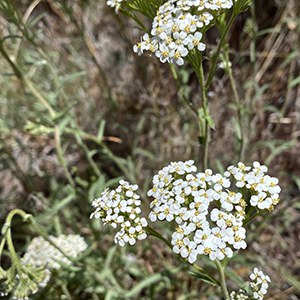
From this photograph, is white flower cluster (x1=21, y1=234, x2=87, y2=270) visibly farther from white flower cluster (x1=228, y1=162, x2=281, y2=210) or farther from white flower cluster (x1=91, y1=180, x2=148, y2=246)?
white flower cluster (x1=228, y1=162, x2=281, y2=210)

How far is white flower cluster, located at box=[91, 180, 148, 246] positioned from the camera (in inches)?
82.7

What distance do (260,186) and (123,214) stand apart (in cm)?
60

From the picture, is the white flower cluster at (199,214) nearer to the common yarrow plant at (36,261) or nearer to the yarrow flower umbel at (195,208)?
the yarrow flower umbel at (195,208)

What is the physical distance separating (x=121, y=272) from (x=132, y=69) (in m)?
2.05

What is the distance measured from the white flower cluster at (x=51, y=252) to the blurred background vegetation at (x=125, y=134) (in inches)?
5.1

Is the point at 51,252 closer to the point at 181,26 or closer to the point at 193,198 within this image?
the point at 193,198

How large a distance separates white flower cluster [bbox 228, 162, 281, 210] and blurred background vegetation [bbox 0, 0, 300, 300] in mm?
1190

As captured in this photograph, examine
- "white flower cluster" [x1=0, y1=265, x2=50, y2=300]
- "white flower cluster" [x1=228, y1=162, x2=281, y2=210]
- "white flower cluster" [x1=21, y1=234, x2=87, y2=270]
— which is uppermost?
"white flower cluster" [x1=228, y1=162, x2=281, y2=210]

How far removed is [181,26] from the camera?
2.20 m

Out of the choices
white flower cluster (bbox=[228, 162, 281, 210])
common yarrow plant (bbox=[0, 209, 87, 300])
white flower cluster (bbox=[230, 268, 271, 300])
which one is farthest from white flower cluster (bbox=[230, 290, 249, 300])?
common yarrow plant (bbox=[0, 209, 87, 300])

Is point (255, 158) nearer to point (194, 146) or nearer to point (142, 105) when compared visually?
point (194, 146)

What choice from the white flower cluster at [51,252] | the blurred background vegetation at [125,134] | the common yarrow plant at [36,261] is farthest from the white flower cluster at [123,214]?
the blurred background vegetation at [125,134]

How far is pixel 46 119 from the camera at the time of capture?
345cm

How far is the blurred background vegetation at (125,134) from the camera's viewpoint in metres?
3.50
